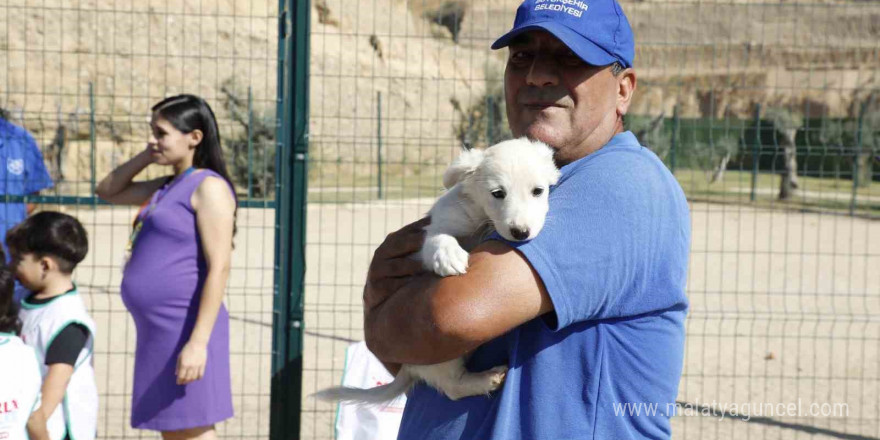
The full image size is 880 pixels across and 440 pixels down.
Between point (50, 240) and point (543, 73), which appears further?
point (50, 240)

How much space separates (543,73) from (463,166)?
0.37 metres

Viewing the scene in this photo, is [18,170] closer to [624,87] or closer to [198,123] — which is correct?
[198,123]

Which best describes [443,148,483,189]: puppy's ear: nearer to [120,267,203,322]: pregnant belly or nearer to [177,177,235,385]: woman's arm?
[177,177,235,385]: woman's arm

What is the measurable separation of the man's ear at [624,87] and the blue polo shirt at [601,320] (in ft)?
1.21

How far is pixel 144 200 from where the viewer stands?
5.29 metres

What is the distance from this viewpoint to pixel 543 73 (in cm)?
230

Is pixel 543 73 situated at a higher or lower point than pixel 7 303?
higher

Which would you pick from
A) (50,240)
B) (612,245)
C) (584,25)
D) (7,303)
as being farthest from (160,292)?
(612,245)

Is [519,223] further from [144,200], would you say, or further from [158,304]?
[144,200]

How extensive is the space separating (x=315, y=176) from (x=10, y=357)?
4.46m

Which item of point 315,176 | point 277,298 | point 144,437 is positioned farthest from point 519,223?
point 315,176

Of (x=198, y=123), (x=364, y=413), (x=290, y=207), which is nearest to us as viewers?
(x=364, y=413)

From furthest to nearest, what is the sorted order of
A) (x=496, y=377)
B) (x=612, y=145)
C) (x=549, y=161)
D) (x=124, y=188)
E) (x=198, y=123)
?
1. (x=124, y=188)
2. (x=198, y=123)
3. (x=549, y=161)
4. (x=612, y=145)
5. (x=496, y=377)

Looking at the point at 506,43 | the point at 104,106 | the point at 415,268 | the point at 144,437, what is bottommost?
the point at 144,437
